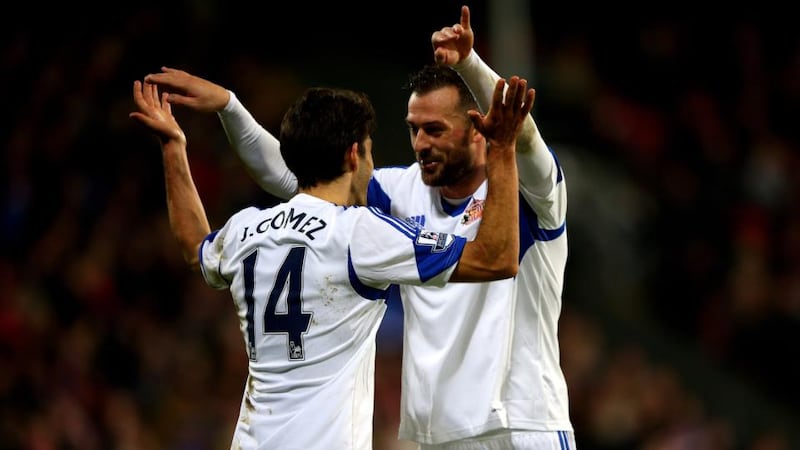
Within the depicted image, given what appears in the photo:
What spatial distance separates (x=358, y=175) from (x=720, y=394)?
8.74 m

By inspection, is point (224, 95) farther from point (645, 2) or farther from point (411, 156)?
point (645, 2)

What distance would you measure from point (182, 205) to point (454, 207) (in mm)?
1037

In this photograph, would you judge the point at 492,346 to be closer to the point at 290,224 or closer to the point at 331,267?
the point at 331,267

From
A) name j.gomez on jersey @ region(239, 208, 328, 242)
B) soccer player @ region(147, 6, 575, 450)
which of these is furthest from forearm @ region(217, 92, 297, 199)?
name j.gomez on jersey @ region(239, 208, 328, 242)

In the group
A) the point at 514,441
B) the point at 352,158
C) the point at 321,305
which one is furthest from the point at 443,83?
the point at 514,441

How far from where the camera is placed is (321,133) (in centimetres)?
442

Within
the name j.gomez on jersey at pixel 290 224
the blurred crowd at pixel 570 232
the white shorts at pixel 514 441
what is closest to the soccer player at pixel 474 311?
the white shorts at pixel 514 441

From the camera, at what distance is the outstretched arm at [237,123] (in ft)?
16.9

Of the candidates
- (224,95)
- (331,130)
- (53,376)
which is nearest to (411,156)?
(53,376)

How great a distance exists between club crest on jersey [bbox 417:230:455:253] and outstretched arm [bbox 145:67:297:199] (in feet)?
4.04

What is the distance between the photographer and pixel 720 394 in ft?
41.4

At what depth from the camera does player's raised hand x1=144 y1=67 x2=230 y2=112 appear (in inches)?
200

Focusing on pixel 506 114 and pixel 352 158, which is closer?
pixel 506 114

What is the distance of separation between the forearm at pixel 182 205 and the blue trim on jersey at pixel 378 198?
70 cm
